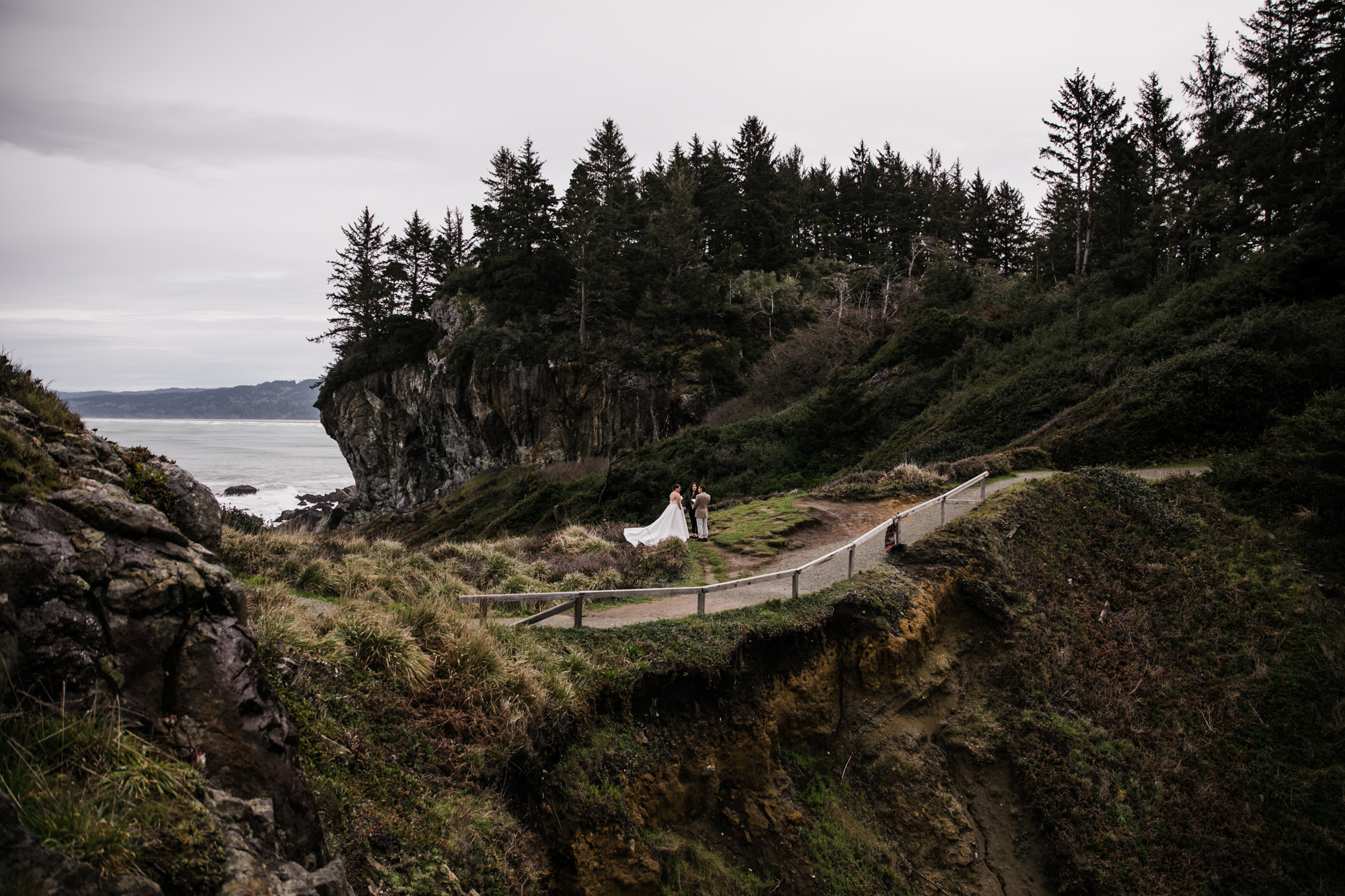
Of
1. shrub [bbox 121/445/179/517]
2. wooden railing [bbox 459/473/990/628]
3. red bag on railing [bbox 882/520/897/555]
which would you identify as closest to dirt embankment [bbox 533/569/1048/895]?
wooden railing [bbox 459/473/990/628]

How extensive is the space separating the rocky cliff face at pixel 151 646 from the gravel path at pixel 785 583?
451 centimetres

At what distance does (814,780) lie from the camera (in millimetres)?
8586

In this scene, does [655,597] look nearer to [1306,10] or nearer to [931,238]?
[1306,10]

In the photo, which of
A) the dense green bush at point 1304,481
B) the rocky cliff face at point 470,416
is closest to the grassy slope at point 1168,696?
the dense green bush at point 1304,481

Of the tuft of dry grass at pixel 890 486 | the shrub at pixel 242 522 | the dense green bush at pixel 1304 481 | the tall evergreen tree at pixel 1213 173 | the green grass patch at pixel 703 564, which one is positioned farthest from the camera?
Result: the tall evergreen tree at pixel 1213 173

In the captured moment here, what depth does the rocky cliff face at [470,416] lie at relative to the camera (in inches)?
1555

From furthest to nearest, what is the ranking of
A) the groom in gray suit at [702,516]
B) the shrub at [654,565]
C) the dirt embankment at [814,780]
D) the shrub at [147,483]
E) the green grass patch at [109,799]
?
1. the groom in gray suit at [702,516]
2. the shrub at [654,565]
3. the dirt embankment at [814,780]
4. the shrub at [147,483]
5. the green grass patch at [109,799]

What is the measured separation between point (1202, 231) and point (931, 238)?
18.2 metres

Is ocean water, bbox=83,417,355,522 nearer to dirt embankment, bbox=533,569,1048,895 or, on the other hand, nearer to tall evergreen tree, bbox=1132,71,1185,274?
dirt embankment, bbox=533,569,1048,895

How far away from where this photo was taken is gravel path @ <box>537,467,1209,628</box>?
30.8 feet

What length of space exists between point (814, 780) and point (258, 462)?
99.8 m

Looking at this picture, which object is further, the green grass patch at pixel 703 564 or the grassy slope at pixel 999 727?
the green grass patch at pixel 703 564

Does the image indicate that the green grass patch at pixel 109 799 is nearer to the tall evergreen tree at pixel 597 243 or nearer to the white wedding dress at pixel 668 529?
the white wedding dress at pixel 668 529

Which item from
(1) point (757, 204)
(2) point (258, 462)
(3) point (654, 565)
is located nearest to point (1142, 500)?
(3) point (654, 565)
